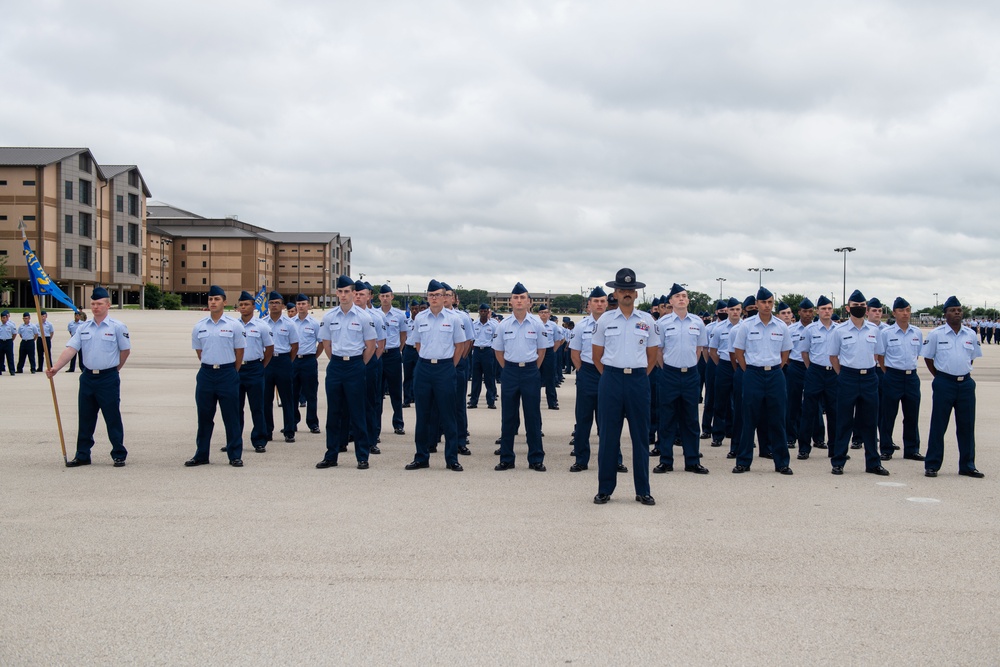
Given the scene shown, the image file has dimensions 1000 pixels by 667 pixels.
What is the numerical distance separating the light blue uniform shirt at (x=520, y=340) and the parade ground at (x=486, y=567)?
1.39 m

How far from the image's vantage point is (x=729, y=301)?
42.4 ft

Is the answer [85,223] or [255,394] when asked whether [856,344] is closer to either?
[255,394]

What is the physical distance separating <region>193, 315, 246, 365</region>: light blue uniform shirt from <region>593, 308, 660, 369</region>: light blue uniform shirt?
4.65 meters

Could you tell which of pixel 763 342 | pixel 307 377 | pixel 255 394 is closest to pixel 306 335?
pixel 307 377

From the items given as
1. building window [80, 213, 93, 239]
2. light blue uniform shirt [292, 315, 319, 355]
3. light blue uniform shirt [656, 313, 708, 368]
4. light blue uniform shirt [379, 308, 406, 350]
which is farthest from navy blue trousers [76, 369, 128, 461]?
building window [80, 213, 93, 239]

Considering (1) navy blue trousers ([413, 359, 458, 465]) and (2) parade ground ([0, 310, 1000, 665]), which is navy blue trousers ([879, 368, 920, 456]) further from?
(1) navy blue trousers ([413, 359, 458, 465])

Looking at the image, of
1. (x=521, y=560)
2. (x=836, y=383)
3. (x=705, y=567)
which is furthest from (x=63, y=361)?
(x=836, y=383)

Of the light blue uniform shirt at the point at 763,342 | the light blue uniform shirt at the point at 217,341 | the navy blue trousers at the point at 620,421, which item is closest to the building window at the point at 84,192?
the light blue uniform shirt at the point at 217,341

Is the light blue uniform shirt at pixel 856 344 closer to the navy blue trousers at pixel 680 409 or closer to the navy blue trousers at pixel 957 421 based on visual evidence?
the navy blue trousers at pixel 957 421

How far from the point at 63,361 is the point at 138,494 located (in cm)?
264

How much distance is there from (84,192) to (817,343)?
234 feet

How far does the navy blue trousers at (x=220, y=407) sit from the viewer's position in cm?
947

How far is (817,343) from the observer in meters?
10.9

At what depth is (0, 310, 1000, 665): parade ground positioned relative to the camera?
426cm
